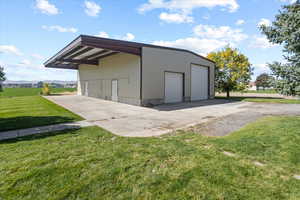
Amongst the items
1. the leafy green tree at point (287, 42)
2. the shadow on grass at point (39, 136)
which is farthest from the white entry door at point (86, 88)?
the leafy green tree at point (287, 42)

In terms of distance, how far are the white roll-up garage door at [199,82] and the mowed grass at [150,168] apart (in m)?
11.1

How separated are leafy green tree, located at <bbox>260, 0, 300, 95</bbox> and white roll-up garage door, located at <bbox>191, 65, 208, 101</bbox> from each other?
10.5 m

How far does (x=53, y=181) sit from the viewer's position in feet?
8.11

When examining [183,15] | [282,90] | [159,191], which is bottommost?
[159,191]

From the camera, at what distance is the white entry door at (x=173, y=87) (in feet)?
42.3

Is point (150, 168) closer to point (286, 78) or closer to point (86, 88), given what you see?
point (286, 78)

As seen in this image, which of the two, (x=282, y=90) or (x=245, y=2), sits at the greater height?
(x=245, y=2)

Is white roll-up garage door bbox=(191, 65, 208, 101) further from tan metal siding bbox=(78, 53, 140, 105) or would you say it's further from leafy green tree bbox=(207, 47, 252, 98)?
tan metal siding bbox=(78, 53, 140, 105)

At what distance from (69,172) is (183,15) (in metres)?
12.8

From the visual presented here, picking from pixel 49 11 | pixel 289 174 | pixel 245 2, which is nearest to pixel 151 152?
pixel 289 174

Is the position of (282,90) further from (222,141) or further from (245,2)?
(245,2)

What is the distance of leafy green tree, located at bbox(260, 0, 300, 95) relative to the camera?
398cm

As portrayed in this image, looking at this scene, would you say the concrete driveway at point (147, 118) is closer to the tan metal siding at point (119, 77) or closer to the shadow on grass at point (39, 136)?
the shadow on grass at point (39, 136)

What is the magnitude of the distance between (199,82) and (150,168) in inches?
Answer: 562
